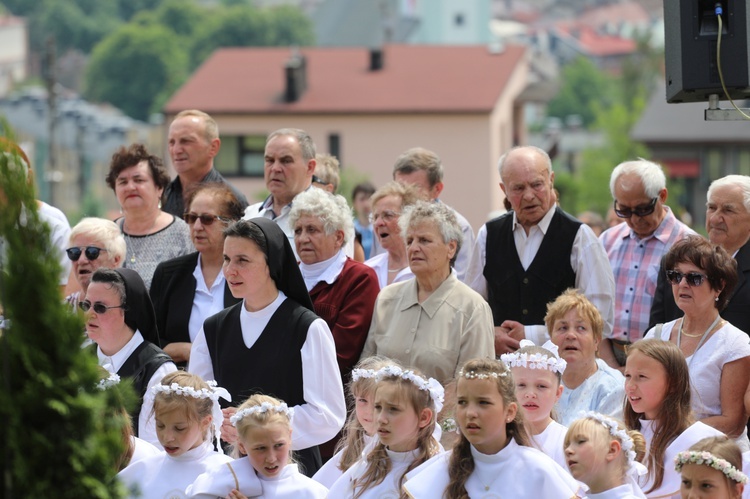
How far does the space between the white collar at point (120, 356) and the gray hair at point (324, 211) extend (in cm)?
106

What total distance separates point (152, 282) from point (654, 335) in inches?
103

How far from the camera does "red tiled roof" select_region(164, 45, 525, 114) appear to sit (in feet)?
184

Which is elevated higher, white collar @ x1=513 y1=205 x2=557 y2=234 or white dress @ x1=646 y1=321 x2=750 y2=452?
white collar @ x1=513 y1=205 x2=557 y2=234

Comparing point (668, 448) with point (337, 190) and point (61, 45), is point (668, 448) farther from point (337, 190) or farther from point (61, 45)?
point (61, 45)

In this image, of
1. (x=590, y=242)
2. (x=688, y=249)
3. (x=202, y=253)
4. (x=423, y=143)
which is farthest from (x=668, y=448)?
(x=423, y=143)

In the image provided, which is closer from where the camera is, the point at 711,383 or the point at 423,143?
the point at 711,383

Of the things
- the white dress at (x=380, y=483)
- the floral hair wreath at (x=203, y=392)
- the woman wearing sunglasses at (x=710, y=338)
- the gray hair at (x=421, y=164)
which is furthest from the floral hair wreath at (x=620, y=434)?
the gray hair at (x=421, y=164)

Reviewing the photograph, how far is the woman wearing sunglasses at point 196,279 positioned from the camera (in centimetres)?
734

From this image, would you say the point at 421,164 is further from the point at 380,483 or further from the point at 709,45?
the point at 380,483

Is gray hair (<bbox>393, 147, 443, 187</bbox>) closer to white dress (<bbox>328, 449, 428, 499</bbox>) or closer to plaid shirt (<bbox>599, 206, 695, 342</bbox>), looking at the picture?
plaid shirt (<bbox>599, 206, 695, 342</bbox>)

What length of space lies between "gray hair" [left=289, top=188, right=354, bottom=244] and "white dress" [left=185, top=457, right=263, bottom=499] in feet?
5.70

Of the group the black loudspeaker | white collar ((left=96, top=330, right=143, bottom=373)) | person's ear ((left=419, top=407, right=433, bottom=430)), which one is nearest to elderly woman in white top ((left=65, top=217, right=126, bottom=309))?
white collar ((left=96, top=330, right=143, bottom=373))

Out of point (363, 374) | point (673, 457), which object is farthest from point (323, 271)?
point (673, 457)

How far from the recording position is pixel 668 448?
611cm
